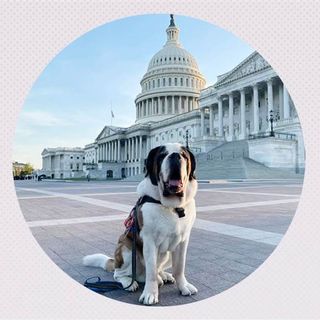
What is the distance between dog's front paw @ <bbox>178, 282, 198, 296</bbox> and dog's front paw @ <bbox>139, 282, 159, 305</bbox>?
33cm

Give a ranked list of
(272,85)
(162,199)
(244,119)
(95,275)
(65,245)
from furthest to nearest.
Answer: (244,119), (272,85), (65,245), (95,275), (162,199)

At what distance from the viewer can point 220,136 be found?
58531 millimetres

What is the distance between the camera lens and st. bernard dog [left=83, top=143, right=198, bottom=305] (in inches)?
123

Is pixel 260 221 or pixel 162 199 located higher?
pixel 162 199

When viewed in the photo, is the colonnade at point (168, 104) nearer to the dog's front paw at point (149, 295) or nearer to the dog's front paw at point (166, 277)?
the dog's front paw at point (166, 277)

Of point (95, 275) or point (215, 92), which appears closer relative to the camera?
point (95, 275)

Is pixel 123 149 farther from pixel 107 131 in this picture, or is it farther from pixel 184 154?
pixel 184 154

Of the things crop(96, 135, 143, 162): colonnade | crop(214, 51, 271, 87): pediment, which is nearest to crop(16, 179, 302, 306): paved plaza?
crop(214, 51, 271, 87): pediment

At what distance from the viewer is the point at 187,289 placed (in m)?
3.62

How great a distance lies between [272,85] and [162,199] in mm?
50446

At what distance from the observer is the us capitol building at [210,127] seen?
4159 cm

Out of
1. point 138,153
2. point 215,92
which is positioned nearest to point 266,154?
point 215,92

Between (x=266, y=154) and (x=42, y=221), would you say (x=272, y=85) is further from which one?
(x=42, y=221)

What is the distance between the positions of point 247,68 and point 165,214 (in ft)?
178
